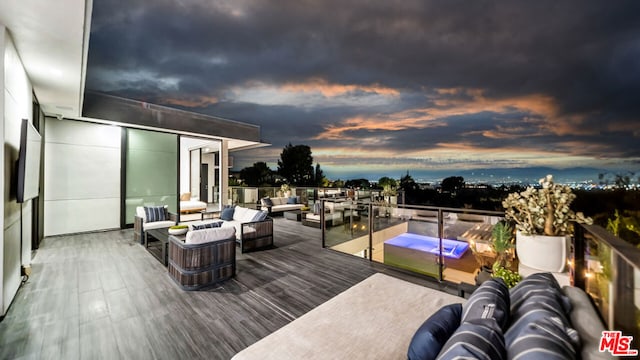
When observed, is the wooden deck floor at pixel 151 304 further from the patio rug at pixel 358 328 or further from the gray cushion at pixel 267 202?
the gray cushion at pixel 267 202

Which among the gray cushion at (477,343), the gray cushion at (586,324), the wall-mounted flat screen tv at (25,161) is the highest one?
the wall-mounted flat screen tv at (25,161)

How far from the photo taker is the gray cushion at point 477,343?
84 centimetres

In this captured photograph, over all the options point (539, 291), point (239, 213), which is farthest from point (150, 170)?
point (539, 291)

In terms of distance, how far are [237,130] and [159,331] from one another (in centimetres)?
780

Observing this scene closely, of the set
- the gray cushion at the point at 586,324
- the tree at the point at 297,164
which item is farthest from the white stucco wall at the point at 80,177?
the tree at the point at 297,164

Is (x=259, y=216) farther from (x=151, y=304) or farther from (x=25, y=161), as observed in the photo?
(x=25, y=161)

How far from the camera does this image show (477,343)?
88 cm

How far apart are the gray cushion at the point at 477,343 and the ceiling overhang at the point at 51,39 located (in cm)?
375

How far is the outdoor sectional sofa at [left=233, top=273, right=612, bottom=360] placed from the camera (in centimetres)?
95

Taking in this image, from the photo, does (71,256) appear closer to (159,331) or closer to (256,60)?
(159,331)

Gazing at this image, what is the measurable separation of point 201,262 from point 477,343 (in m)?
3.26

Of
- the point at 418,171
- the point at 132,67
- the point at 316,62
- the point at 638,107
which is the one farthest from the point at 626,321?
the point at 418,171

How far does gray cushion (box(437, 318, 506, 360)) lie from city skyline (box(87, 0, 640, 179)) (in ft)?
18.3

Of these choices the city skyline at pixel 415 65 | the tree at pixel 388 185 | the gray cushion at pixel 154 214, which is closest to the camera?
the gray cushion at pixel 154 214
